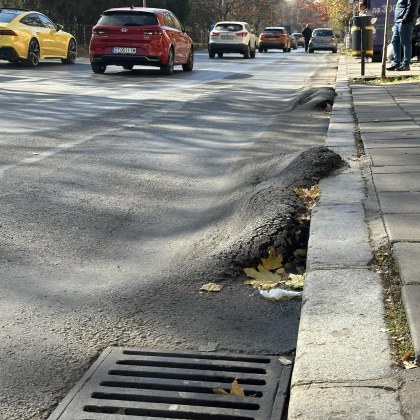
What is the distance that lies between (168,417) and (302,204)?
234 centimetres

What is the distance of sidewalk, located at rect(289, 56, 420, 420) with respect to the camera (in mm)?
2334

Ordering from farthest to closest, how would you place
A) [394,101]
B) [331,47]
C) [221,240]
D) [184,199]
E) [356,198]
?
[331,47]
[394,101]
[184,199]
[356,198]
[221,240]

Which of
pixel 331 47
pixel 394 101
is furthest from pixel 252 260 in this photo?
pixel 331 47

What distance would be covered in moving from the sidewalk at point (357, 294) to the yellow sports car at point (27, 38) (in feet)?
56.3

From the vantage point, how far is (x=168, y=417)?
255cm

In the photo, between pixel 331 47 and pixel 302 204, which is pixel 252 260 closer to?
pixel 302 204

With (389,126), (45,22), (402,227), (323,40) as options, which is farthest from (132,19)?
(323,40)

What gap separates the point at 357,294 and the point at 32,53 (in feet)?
68.4

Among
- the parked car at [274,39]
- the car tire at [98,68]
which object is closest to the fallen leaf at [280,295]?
the car tire at [98,68]

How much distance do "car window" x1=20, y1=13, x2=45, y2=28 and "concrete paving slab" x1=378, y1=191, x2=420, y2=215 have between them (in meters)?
19.4

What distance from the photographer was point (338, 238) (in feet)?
12.9

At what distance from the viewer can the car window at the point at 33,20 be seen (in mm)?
22672

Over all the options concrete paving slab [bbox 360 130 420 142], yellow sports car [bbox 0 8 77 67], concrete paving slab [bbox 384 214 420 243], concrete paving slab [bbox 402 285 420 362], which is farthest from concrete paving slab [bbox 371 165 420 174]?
yellow sports car [bbox 0 8 77 67]

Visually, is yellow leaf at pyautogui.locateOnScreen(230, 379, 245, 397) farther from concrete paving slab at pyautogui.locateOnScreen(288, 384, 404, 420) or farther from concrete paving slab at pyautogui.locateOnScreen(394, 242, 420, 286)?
concrete paving slab at pyautogui.locateOnScreen(394, 242, 420, 286)
